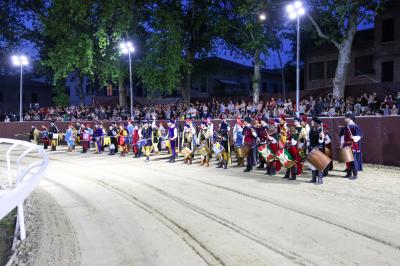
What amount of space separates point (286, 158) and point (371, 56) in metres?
26.7

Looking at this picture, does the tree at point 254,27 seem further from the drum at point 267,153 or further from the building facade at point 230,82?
the drum at point 267,153

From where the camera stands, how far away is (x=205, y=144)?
16219mm

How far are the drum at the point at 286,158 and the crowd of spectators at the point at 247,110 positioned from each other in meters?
6.21

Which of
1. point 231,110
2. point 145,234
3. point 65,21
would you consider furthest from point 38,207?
point 65,21

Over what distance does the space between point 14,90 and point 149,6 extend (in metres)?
32.6

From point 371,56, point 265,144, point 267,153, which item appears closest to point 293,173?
point 267,153

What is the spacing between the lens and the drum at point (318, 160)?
431 inches

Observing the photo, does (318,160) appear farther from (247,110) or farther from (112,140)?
(247,110)

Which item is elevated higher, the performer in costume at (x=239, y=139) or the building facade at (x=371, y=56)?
the building facade at (x=371, y=56)

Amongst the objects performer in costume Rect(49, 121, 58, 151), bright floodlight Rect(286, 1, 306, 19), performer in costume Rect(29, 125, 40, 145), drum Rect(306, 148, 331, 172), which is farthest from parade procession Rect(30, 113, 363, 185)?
performer in costume Rect(29, 125, 40, 145)

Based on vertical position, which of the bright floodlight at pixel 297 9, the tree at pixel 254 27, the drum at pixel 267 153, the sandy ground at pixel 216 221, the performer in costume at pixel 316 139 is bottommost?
the sandy ground at pixel 216 221

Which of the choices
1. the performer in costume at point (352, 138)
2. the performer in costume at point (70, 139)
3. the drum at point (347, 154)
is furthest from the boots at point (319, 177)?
the performer in costume at point (70, 139)

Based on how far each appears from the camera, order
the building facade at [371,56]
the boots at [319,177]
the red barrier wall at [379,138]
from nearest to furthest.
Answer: the boots at [319,177], the red barrier wall at [379,138], the building facade at [371,56]

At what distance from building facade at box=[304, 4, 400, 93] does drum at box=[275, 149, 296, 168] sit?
1940cm
